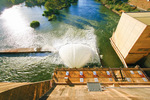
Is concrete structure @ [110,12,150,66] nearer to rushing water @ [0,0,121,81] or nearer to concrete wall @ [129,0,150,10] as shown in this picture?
rushing water @ [0,0,121,81]

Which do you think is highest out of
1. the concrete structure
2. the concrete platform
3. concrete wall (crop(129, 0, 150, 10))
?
concrete wall (crop(129, 0, 150, 10))

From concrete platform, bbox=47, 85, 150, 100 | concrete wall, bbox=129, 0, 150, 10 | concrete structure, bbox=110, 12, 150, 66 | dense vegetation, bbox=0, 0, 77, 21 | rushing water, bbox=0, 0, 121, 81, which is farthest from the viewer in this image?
dense vegetation, bbox=0, 0, 77, 21

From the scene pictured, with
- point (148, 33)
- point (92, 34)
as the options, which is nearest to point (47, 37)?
point (92, 34)

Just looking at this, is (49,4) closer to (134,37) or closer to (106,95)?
(134,37)

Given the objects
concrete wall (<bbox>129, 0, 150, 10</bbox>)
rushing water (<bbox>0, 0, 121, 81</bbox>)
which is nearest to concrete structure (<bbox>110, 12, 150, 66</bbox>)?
rushing water (<bbox>0, 0, 121, 81</bbox>)

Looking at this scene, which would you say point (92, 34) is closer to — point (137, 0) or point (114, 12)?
point (114, 12)

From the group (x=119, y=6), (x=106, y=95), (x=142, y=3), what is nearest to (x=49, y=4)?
(x=119, y=6)
